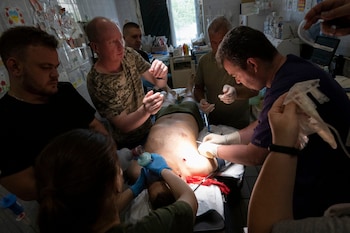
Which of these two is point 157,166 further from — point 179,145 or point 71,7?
point 71,7

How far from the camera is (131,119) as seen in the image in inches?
59.4

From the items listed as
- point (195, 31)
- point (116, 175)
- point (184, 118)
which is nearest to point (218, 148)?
point (184, 118)

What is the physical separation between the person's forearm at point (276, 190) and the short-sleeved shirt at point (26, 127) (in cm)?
96

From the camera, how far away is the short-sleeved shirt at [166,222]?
0.69 m

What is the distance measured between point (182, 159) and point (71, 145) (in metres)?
0.93

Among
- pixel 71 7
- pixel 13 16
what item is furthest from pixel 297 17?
pixel 13 16

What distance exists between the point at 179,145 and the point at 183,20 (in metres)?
4.40

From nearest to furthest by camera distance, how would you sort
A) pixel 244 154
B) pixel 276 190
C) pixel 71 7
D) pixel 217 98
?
1. pixel 276 190
2. pixel 244 154
3. pixel 217 98
4. pixel 71 7

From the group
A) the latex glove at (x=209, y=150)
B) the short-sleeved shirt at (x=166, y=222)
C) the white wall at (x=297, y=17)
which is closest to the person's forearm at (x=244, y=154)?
the latex glove at (x=209, y=150)

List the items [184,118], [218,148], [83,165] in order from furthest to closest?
[184,118]
[218,148]
[83,165]

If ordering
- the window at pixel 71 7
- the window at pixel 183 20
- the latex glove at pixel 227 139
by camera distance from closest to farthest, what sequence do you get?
1. the latex glove at pixel 227 139
2. the window at pixel 71 7
3. the window at pixel 183 20

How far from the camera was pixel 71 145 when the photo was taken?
0.62 meters

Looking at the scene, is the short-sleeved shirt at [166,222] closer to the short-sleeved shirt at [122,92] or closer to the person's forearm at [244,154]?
the person's forearm at [244,154]

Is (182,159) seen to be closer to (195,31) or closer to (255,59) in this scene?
(255,59)
